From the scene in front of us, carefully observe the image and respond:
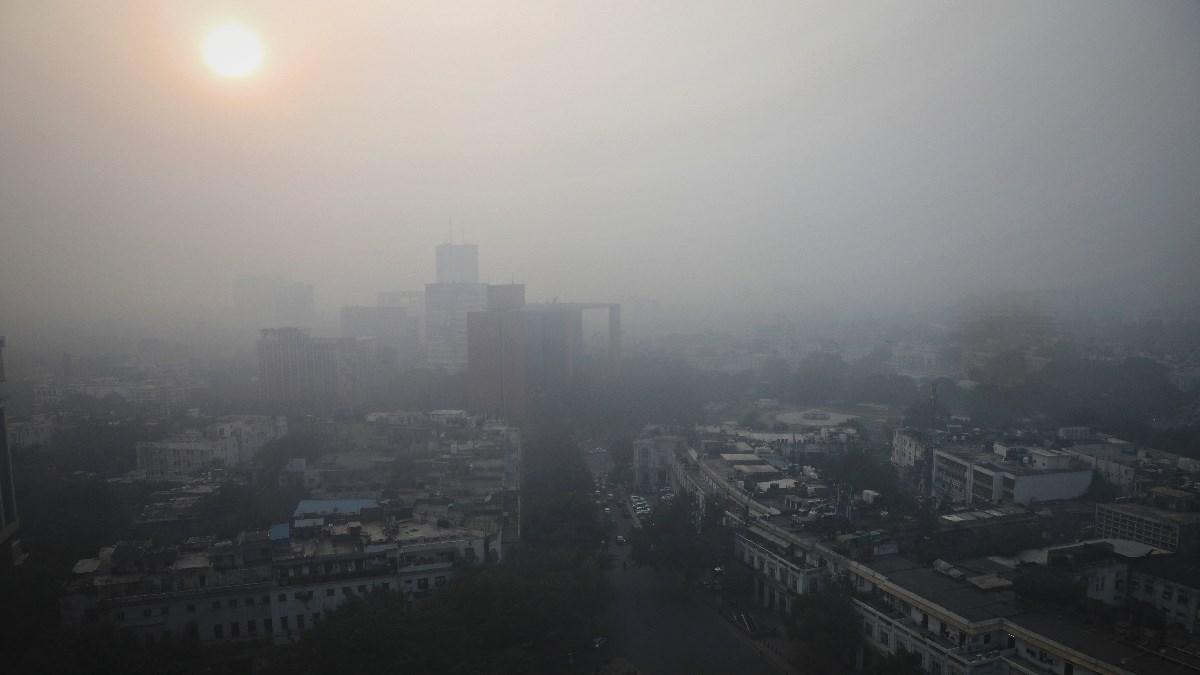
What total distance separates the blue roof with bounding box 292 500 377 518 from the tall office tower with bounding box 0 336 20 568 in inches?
79.5

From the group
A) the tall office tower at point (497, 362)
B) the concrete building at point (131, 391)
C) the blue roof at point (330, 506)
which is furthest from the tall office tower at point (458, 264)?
the blue roof at point (330, 506)

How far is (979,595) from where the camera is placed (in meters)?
4.84

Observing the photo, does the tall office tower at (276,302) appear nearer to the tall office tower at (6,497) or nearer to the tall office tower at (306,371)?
the tall office tower at (306,371)

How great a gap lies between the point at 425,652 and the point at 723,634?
2504 millimetres

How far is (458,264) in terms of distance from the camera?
19.4 meters

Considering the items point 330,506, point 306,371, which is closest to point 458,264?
point 306,371

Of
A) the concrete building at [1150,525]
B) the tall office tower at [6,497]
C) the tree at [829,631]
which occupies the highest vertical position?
the tall office tower at [6,497]

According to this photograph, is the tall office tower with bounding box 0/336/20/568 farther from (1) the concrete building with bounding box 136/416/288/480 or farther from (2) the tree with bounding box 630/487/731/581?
(2) the tree with bounding box 630/487/731/581

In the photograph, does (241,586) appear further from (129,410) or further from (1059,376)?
(1059,376)

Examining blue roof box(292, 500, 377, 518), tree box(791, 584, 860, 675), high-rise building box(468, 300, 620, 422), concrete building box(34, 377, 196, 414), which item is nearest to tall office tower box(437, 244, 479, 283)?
high-rise building box(468, 300, 620, 422)

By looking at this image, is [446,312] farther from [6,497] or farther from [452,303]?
[6,497]

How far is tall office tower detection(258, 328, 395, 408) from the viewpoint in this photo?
1527cm

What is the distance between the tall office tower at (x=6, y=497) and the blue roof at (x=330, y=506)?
2020mm

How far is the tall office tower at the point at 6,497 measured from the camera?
211 inches
